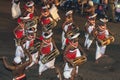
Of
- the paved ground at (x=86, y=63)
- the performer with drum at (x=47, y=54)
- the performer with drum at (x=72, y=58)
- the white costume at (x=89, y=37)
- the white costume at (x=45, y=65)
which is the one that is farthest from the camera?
the white costume at (x=89, y=37)

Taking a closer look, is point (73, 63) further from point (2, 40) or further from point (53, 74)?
point (2, 40)

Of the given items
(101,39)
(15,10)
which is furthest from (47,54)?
(15,10)

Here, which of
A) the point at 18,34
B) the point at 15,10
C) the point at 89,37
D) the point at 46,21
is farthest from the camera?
the point at 15,10

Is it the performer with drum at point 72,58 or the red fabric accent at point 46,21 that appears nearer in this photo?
the performer with drum at point 72,58

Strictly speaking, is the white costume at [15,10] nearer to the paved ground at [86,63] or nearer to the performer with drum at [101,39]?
the paved ground at [86,63]

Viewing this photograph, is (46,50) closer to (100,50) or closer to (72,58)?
(72,58)

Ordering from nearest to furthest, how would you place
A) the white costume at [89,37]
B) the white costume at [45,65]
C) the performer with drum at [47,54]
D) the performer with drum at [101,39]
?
the performer with drum at [47,54] < the white costume at [45,65] < the performer with drum at [101,39] < the white costume at [89,37]

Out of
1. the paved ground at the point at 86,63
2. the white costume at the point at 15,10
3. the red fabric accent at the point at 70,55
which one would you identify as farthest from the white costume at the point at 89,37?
the white costume at the point at 15,10

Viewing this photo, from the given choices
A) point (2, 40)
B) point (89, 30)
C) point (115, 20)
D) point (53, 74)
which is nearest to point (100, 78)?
point (53, 74)

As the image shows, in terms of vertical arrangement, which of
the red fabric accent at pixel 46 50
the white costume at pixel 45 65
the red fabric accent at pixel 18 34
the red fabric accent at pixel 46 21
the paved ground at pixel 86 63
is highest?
the red fabric accent at pixel 18 34

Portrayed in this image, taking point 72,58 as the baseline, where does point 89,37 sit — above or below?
below

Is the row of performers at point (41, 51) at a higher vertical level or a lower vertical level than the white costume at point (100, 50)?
higher

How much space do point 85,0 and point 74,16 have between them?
146 centimetres

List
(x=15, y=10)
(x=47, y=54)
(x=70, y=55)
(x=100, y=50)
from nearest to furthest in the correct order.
A: 1. (x=70, y=55)
2. (x=47, y=54)
3. (x=100, y=50)
4. (x=15, y=10)
